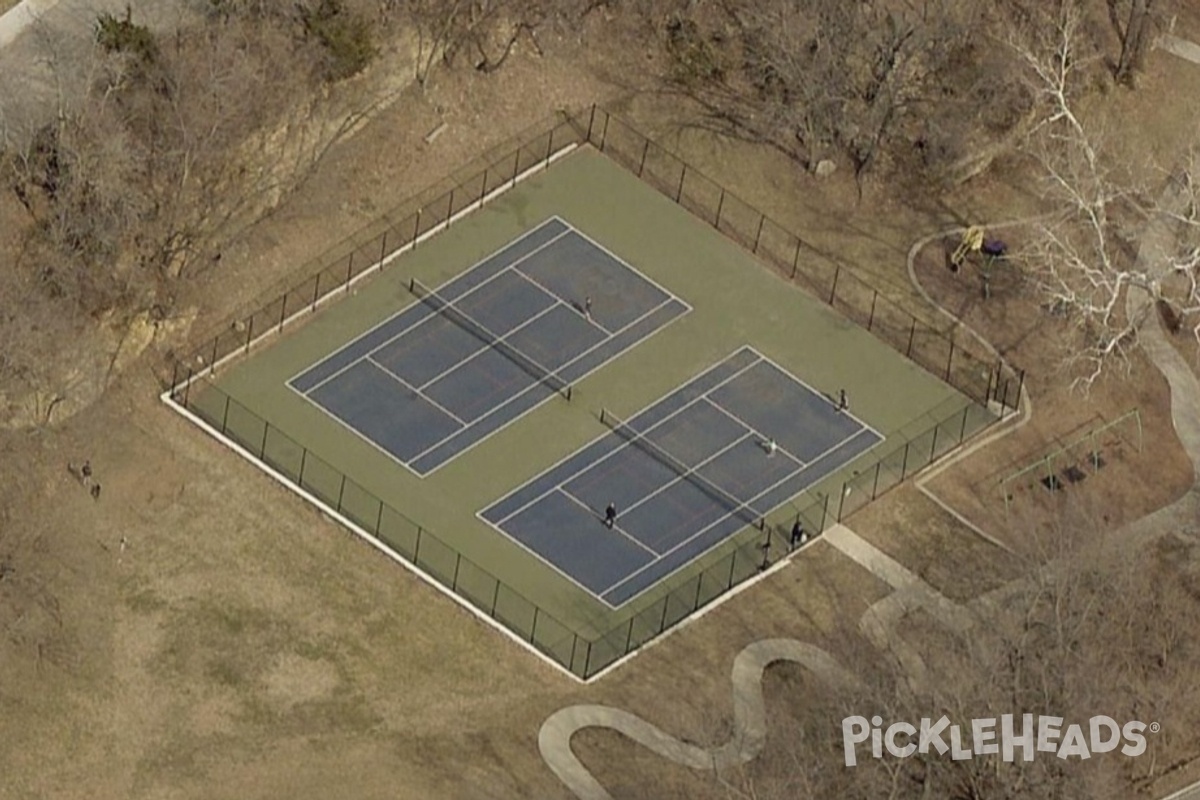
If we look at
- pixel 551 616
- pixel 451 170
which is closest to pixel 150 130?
pixel 451 170

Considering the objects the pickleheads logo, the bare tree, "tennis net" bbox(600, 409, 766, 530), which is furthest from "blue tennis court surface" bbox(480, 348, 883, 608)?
the pickleheads logo

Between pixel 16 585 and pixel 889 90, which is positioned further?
pixel 889 90

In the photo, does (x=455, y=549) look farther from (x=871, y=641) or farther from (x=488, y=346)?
(x=871, y=641)

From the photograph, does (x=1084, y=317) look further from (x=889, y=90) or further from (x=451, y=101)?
(x=451, y=101)

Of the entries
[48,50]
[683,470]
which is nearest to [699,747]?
[683,470]

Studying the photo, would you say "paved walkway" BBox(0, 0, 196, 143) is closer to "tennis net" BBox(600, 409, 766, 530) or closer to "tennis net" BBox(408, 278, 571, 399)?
"tennis net" BBox(408, 278, 571, 399)

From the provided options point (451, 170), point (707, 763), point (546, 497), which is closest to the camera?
point (707, 763)
